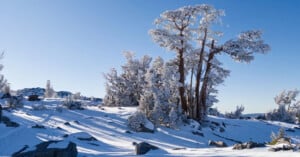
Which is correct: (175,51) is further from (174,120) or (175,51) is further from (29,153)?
(29,153)

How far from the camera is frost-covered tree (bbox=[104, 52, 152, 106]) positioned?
34.9 m

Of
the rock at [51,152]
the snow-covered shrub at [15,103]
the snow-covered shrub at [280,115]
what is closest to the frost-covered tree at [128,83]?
the snow-covered shrub at [15,103]

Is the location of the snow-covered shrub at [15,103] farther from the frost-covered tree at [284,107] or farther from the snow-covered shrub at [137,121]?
the frost-covered tree at [284,107]

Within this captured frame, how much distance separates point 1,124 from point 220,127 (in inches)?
482

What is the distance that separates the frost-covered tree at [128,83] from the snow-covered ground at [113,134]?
386 inches

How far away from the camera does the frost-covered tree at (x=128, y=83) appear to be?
114 ft

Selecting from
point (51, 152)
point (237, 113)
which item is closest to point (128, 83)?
point (237, 113)

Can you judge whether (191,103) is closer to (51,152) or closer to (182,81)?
(182,81)

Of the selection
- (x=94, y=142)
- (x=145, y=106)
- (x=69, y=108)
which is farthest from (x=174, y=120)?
(x=69, y=108)

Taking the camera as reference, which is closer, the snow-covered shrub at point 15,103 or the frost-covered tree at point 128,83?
the snow-covered shrub at point 15,103

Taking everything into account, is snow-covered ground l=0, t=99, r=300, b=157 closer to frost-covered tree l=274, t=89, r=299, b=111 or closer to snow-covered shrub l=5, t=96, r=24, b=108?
snow-covered shrub l=5, t=96, r=24, b=108

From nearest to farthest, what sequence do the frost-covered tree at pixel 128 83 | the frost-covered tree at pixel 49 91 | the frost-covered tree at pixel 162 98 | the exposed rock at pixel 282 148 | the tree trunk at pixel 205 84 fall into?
1. the exposed rock at pixel 282 148
2. the frost-covered tree at pixel 162 98
3. the tree trunk at pixel 205 84
4. the frost-covered tree at pixel 128 83
5. the frost-covered tree at pixel 49 91

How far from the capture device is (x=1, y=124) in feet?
60.4

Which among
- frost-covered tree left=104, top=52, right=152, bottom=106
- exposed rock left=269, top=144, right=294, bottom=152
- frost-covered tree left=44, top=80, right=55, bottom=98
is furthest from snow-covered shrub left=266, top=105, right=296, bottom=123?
frost-covered tree left=44, top=80, right=55, bottom=98
